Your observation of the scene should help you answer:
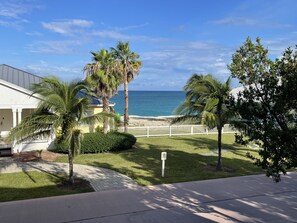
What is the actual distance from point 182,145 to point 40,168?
32.8 feet

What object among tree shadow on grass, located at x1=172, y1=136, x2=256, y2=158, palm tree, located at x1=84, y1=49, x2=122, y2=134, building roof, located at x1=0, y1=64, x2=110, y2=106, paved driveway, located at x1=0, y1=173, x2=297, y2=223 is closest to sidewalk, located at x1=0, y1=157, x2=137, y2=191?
paved driveway, located at x1=0, y1=173, x2=297, y2=223

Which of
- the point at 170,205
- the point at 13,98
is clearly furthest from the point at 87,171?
the point at 13,98

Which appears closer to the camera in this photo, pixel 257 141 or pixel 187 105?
pixel 257 141

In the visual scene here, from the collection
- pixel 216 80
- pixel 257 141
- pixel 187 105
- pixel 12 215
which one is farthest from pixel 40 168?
pixel 257 141

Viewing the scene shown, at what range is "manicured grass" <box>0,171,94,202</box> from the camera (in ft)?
32.2

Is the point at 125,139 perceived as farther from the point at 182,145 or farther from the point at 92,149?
the point at 182,145

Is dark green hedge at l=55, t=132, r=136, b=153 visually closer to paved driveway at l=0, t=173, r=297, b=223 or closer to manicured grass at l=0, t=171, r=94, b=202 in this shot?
manicured grass at l=0, t=171, r=94, b=202

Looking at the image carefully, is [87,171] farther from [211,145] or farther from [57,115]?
[211,145]

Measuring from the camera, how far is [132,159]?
51.7 feet

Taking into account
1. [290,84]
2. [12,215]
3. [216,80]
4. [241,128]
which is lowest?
[12,215]

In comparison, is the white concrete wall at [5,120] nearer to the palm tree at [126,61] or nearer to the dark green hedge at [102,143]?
the dark green hedge at [102,143]

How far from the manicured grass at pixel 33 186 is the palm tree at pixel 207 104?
214 inches

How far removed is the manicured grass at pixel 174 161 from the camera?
1248 cm

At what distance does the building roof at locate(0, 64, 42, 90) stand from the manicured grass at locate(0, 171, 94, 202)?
899cm
